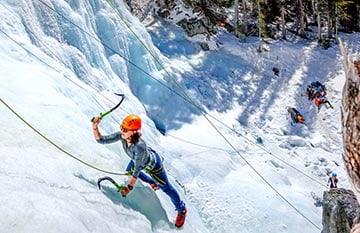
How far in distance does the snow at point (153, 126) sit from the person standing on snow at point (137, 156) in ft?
0.68

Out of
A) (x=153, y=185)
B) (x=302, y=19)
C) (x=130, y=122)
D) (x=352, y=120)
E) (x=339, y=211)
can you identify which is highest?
(x=352, y=120)

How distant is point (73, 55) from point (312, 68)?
17.4m

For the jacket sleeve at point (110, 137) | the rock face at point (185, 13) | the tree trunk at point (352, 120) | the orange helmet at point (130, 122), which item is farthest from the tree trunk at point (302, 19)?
the tree trunk at point (352, 120)

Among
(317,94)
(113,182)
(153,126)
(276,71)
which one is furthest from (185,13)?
(113,182)

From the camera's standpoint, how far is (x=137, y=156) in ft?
20.9

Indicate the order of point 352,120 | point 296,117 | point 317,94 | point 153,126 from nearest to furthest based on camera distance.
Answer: point 352,120 → point 153,126 → point 296,117 → point 317,94

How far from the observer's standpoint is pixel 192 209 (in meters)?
9.97

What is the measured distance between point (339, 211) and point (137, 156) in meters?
4.20

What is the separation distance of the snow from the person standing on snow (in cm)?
21

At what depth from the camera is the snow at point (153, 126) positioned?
→ 5.47 m

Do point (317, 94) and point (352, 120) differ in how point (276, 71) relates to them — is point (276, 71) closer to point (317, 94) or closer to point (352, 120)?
point (317, 94)

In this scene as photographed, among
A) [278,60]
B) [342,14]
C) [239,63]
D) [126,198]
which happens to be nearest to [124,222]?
[126,198]

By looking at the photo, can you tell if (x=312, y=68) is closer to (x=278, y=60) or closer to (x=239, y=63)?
(x=278, y=60)

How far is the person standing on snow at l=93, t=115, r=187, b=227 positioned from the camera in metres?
6.21
